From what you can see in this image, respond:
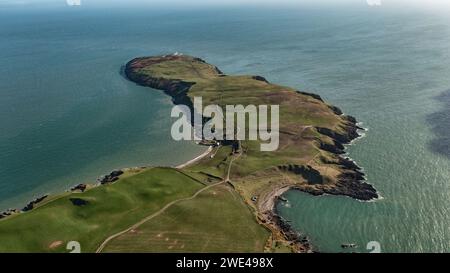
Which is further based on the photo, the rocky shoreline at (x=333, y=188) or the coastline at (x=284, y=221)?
the rocky shoreline at (x=333, y=188)

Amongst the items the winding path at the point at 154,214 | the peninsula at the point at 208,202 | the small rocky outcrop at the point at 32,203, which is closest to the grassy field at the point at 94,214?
the peninsula at the point at 208,202

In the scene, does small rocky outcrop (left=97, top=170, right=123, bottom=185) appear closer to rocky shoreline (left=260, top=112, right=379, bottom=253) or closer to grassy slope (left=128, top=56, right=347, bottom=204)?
grassy slope (left=128, top=56, right=347, bottom=204)

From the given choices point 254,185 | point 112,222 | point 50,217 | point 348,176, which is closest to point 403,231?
point 348,176

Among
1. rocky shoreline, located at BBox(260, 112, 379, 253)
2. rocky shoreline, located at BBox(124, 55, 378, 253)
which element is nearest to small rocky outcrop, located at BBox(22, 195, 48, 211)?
rocky shoreline, located at BBox(124, 55, 378, 253)

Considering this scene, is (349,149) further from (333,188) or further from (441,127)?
(441,127)

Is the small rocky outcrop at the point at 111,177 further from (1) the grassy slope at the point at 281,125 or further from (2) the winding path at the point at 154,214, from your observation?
(1) the grassy slope at the point at 281,125
